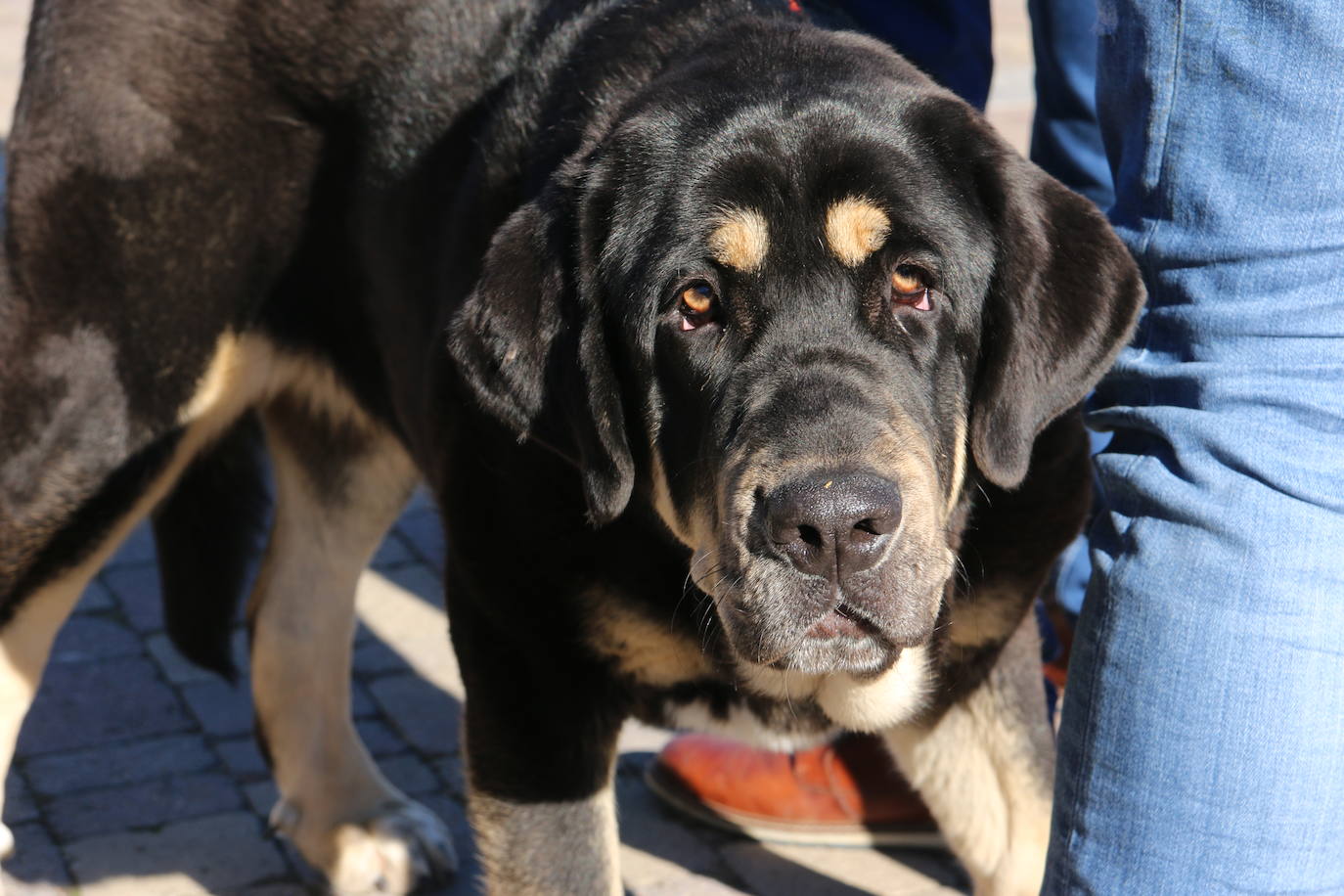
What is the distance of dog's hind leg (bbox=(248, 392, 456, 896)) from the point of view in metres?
3.46

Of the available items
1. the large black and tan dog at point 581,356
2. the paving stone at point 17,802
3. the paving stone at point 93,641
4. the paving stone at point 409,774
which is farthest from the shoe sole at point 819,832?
the paving stone at point 93,641

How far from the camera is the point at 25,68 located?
331cm

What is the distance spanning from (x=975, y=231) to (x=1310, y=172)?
2.15 feet

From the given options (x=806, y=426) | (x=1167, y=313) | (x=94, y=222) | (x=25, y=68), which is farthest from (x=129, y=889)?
(x=1167, y=313)

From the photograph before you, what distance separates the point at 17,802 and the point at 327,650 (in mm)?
786

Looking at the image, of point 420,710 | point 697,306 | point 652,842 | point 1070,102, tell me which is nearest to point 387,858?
point 652,842

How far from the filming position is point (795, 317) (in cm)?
245

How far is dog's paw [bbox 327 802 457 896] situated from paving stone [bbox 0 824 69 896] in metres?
0.57

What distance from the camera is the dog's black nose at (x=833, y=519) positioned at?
2213 millimetres

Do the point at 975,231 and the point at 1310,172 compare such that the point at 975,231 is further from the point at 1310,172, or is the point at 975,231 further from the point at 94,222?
the point at 94,222

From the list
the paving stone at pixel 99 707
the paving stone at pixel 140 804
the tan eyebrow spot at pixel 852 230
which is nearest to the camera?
the tan eyebrow spot at pixel 852 230

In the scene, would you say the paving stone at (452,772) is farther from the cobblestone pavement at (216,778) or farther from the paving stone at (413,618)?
the paving stone at (413,618)

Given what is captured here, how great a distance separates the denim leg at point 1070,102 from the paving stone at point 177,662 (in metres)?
2.39

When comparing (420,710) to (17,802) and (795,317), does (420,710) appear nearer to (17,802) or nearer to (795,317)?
(17,802)
